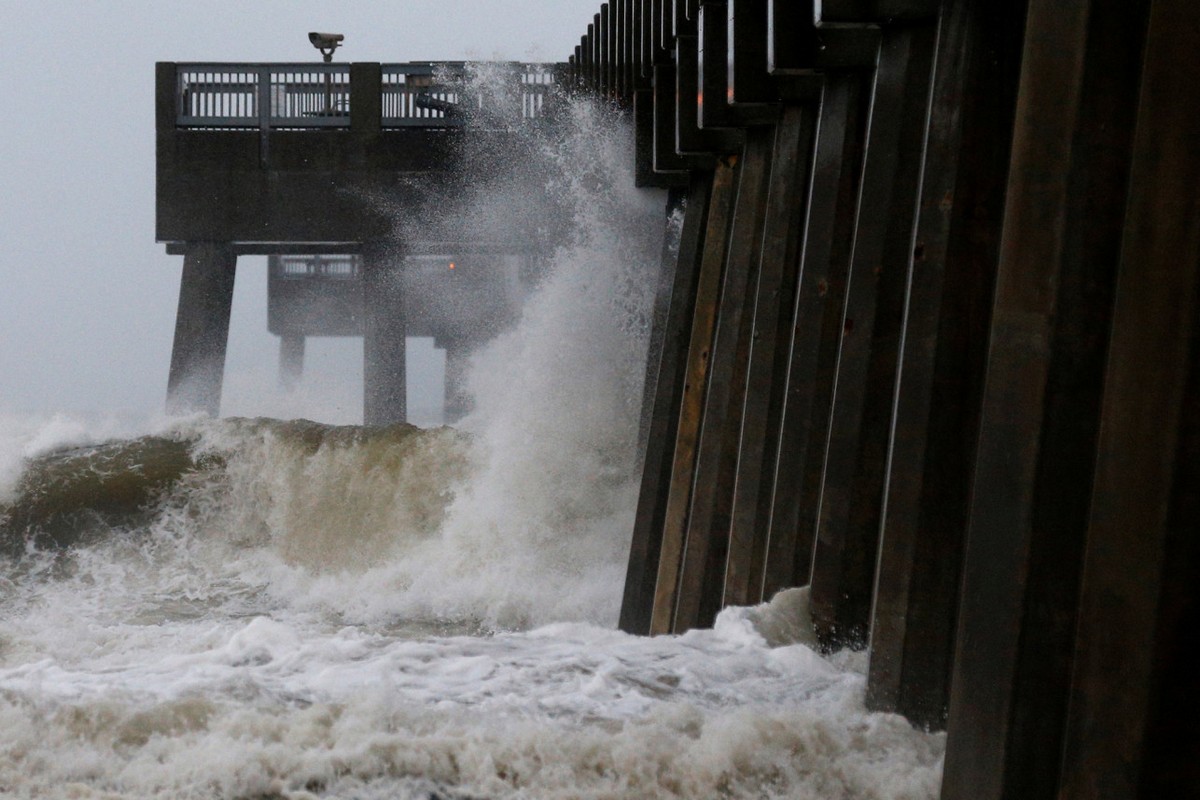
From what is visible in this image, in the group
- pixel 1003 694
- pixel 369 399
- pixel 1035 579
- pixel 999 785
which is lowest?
pixel 369 399

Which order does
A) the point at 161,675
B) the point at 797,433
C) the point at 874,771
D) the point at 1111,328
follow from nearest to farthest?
the point at 1111,328, the point at 874,771, the point at 161,675, the point at 797,433

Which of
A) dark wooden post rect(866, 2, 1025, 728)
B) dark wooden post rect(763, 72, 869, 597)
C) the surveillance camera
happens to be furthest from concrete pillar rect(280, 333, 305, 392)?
dark wooden post rect(866, 2, 1025, 728)

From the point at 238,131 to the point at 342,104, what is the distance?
4.59 feet

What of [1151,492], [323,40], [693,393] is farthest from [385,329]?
[1151,492]

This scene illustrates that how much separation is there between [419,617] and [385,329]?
6.90 metres

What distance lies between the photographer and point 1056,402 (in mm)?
2990

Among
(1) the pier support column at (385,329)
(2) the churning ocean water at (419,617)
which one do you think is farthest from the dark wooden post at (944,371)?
(1) the pier support column at (385,329)

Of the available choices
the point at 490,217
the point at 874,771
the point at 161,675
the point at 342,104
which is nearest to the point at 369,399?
the point at 490,217

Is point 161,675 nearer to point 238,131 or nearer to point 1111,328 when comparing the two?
point 1111,328

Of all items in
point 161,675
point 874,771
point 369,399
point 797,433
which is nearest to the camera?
point 874,771

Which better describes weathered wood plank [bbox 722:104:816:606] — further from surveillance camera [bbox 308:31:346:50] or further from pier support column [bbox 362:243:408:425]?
surveillance camera [bbox 308:31:346:50]

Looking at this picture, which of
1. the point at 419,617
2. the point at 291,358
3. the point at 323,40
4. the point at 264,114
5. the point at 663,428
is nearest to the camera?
the point at 663,428

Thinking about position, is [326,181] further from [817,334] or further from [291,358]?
[817,334]

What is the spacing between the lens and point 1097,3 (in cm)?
293
